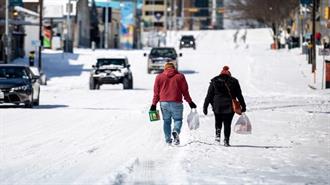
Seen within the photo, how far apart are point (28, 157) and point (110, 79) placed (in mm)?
28700

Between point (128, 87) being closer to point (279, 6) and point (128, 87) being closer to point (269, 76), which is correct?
point (269, 76)

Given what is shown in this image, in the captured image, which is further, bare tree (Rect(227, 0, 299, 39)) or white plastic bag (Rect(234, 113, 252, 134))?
bare tree (Rect(227, 0, 299, 39))

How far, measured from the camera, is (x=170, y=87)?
16672 millimetres

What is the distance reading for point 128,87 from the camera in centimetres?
4372

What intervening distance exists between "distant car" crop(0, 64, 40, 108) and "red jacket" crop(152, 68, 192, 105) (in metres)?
12.1

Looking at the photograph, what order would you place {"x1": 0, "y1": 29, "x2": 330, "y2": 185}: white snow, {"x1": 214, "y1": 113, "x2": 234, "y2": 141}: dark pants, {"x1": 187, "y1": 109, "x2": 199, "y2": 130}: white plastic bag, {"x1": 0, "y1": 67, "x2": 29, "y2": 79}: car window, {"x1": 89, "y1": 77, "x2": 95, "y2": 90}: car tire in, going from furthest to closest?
{"x1": 89, "y1": 77, "x2": 95, "y2": 90}: car tire
{"x1": 0, "y1": 67, "x2": 29, "y2": 79}: car window
{"x1": 187, "y1": 109, "x2": 199, "y2": 130}: white plastic bag
{"x1": 214, "y1": 113, "x2": 234, "y2": 141}: dark pants
{"x1": 0, "y1": 29, "x2": 330, "y2": 185}: white snow

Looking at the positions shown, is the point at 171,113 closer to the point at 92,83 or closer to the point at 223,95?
the point at 223,95

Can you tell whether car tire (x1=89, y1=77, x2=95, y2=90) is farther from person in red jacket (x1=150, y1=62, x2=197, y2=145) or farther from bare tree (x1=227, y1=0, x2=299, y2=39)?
bare tree (x1=227, y1=0, x2=299, y2=39)

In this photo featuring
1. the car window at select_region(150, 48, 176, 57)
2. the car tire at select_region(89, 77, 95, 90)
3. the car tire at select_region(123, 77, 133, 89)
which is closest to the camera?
the car tire at select_region(123, 77, 133, 89)

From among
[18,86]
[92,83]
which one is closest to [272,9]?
[92,83]

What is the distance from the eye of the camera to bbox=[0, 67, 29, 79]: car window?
96.9ft

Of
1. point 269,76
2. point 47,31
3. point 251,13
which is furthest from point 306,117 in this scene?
point 251,13

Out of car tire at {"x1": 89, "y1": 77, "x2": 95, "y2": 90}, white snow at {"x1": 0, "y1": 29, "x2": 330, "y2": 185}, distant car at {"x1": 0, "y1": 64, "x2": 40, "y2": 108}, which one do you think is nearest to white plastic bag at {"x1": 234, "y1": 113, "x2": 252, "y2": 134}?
white snow at {"x1": 0, "y1": 29, "x2": 330, "y2": 185}

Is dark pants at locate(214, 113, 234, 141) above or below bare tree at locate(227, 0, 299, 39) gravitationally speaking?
below
